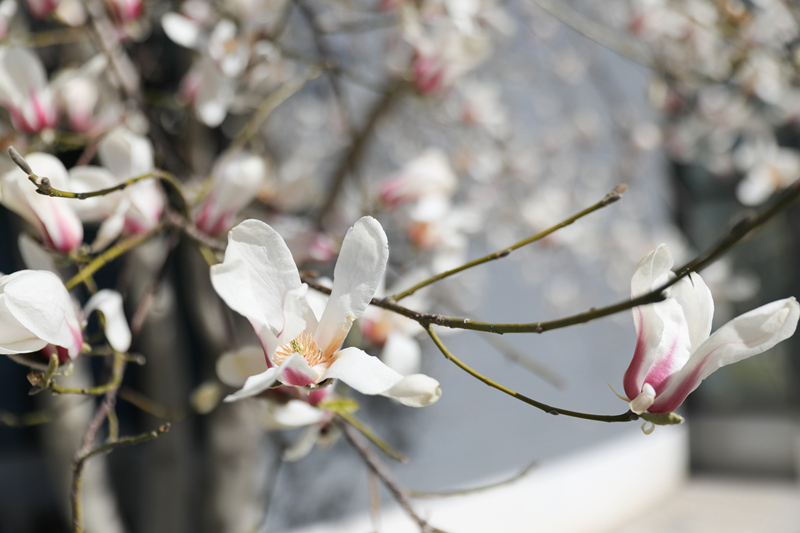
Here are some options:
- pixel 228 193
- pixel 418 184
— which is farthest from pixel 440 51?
pixel 228 193

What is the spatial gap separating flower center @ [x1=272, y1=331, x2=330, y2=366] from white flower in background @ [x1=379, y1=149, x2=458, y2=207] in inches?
14.7

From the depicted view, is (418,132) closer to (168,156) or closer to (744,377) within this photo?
(168,156)

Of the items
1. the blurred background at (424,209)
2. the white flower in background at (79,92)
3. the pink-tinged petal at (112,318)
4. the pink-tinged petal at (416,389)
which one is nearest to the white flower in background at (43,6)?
the blurred background at (424,209)

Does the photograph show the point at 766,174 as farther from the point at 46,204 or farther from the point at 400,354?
the point at 46,204

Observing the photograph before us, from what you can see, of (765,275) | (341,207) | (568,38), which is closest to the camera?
(341,207)

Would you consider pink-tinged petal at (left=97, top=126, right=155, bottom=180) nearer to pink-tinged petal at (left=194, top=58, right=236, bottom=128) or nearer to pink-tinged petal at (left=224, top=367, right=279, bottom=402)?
pink-tinged petal at (left=194, top=58, right=236, bottom=128)

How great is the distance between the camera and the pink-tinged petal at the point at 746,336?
0.29 metres

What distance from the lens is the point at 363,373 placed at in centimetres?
30

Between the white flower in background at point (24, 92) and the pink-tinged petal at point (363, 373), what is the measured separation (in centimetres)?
42

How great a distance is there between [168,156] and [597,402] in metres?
3.28

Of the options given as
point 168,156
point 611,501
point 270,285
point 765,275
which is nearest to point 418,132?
point 168,156

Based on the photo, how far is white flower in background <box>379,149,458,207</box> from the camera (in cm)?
69

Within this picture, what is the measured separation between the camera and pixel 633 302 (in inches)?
9.7

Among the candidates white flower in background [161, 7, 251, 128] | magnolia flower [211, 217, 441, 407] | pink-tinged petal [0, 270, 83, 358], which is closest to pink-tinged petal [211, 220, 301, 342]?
magnolia flower [211, 217, 441, 407]
